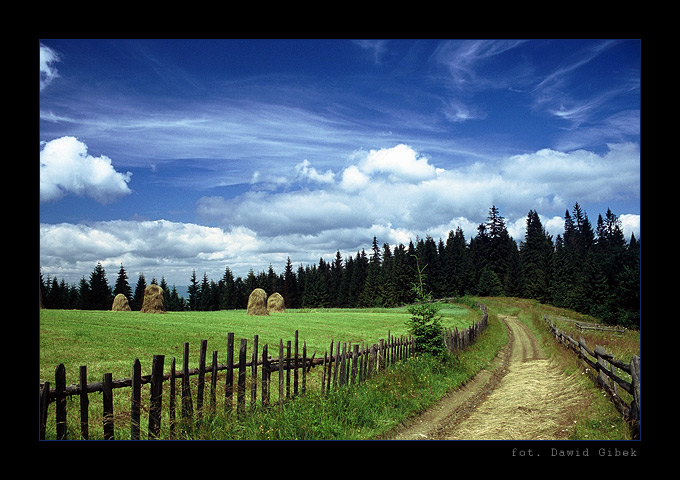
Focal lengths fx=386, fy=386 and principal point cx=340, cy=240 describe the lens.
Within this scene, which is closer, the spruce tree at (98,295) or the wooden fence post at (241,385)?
the wooden fence post at (241,385)

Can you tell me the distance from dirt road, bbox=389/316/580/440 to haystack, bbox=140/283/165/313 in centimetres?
3052

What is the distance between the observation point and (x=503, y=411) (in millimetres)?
9312

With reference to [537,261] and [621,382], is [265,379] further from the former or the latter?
[537,261]

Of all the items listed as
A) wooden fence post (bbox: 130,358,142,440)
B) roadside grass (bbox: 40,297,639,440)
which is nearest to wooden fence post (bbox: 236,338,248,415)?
roadside grass (bbox: 40,297,639,440)

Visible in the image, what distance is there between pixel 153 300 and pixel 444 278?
243ft

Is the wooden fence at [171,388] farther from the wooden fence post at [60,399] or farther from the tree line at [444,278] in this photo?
the tree line at [444,278]

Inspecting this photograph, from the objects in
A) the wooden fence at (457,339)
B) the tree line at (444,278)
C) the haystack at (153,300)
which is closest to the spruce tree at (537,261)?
the tree line at (444,278)

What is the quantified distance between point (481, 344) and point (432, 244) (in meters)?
81.6

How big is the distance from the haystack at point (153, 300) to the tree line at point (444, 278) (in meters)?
22.2

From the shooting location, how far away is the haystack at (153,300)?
3562 centimetres

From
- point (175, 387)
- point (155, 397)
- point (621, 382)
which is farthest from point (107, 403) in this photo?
point (621, 382)

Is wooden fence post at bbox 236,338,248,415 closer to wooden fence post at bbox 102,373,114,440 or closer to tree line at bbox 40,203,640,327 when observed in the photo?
wooden fence post at bbox 102,373,114,440
